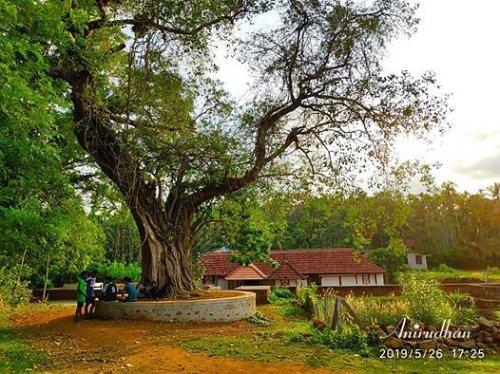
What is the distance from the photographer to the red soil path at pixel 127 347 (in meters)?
7.30

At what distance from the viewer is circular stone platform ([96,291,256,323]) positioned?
12.6 m

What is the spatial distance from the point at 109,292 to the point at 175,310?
248 centimetres

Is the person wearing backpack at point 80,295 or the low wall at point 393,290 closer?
the person wearing backpack at point 80,295

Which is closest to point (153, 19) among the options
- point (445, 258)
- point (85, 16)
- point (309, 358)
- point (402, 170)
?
point (85, 16)

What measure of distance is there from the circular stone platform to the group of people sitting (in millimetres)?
348

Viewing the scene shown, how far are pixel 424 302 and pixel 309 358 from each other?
3495 mm

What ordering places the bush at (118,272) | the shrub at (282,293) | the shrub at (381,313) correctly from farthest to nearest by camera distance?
the bush at (118,272) → the shrub at (282,293) → the shrub at (381,313)

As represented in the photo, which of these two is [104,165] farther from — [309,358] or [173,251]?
[309,358]

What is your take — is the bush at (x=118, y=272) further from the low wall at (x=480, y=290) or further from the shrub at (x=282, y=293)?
the low wall at (x=480, y=290)

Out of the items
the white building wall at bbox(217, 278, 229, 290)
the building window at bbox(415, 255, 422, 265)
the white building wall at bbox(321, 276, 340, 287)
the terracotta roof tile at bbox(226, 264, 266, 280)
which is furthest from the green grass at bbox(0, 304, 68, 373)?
the building window at bbox(415, 255, 422, 265)

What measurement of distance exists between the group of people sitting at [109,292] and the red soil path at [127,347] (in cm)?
62

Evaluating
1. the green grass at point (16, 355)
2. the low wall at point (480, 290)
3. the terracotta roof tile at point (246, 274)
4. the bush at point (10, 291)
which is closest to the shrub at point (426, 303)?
the green grass at point (16, 355)

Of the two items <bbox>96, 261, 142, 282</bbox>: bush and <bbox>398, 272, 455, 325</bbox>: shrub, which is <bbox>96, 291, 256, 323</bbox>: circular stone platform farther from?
<bbox>96, 261, 142, 282</bbox>: bush

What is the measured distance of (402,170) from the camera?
14086mm
